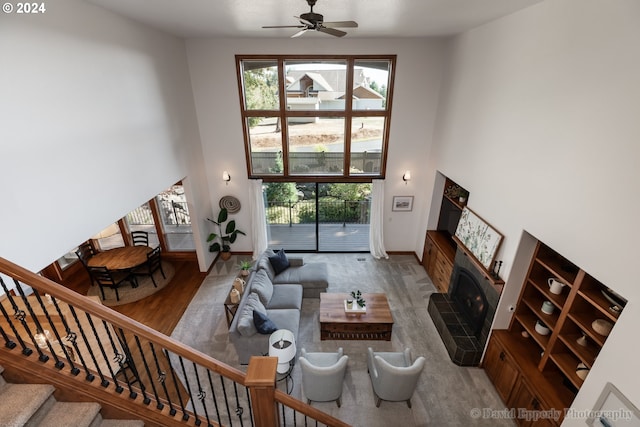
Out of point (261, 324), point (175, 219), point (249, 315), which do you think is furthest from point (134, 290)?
point (261, 324)

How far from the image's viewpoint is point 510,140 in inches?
163

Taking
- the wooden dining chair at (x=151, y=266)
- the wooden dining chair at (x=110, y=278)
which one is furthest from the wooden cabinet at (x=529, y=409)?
the wooden dining chair at (x=110, y=278)

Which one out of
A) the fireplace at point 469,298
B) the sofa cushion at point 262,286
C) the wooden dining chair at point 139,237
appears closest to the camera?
the fireplace at point 469,298

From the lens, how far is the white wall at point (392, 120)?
6254 mm

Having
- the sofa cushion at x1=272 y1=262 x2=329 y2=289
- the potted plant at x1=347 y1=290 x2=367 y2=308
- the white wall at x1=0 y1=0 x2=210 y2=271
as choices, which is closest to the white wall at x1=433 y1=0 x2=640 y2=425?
the potted plant at x1=347 y1=290 x2=367 y2=308

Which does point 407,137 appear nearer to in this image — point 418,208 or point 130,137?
point 418,208

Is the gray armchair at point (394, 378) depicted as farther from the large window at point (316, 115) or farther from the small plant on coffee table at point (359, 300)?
the large window at point (316, 115)

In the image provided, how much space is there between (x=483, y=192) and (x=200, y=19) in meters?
5.04

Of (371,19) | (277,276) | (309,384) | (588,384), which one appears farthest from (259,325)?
(371,19)

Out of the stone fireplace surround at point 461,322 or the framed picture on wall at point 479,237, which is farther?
the stone fireplace surround at point 461,322

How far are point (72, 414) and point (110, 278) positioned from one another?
177 inches

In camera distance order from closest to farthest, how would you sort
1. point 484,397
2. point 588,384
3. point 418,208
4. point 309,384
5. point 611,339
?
point 611,339
point 588,384
point 309,384
point 484,397
point 418,208

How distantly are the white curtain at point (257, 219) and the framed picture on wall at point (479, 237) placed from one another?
4447 mm

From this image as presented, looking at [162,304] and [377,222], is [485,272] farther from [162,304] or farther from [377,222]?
[162,304]
